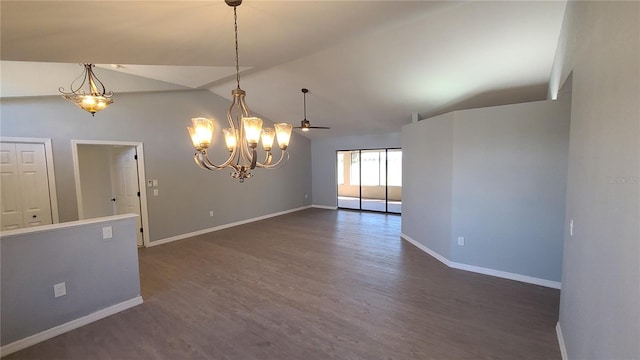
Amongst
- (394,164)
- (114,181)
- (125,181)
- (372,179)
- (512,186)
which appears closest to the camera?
(512,186)

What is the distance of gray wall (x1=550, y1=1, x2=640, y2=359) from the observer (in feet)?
3.55

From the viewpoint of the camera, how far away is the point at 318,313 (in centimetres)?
286

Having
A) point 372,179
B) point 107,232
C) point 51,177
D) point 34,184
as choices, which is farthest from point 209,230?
point 372,179

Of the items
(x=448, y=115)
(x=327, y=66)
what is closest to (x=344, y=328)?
(x=448, y=115)

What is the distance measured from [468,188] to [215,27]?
148 inches

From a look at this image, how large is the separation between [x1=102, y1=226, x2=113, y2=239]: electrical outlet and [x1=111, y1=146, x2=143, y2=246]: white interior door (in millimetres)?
2612

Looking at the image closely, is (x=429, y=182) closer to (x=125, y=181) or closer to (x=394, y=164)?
(x=394, y=164)

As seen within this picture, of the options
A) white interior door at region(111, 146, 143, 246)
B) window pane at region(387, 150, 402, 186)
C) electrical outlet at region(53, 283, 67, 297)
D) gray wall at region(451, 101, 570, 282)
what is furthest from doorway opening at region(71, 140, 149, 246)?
window pane at region(387, 150, 402, 186)

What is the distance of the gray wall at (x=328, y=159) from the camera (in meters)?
8.25

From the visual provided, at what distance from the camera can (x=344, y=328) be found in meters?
2.59

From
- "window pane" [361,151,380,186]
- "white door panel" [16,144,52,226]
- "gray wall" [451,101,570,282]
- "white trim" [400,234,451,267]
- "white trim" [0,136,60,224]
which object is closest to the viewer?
"gray wall" [451,101,570,282]

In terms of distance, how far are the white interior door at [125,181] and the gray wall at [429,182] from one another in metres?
5.43

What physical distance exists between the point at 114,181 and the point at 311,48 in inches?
208

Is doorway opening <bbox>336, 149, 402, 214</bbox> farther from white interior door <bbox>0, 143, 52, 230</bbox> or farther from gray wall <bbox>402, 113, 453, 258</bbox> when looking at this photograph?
white interior door <bbox>0, 143, 52, 230</bbox>
